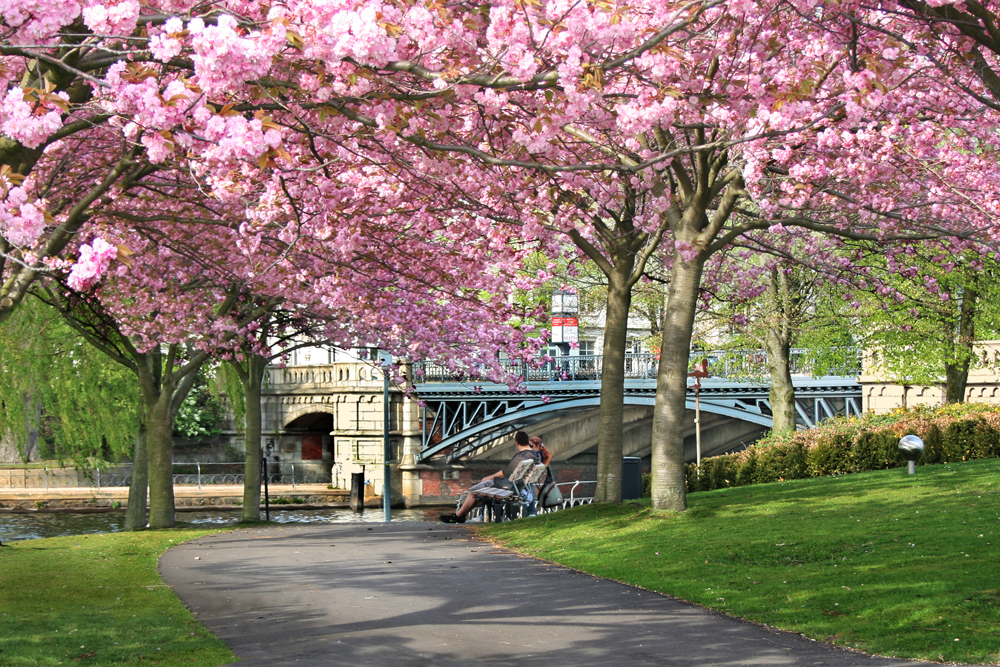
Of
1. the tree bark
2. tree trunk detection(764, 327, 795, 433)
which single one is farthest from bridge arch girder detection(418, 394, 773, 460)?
the tree bark

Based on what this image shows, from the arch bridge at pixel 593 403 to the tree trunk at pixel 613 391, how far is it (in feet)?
55.3

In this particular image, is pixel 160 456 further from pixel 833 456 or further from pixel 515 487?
pixel 833 456

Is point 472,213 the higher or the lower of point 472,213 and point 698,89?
the lower

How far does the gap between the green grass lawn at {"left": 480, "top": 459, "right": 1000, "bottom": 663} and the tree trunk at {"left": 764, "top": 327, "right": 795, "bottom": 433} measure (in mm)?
10224

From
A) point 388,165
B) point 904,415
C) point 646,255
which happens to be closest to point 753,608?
point 388,165

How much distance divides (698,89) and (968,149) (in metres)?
6.04

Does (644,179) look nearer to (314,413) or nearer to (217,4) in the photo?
(217,4)

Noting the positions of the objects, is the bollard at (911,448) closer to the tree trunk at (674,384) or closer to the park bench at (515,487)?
the tree trunk at (674,384)

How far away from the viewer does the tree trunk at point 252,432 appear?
951 inches

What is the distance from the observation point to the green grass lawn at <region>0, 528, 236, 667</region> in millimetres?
7719

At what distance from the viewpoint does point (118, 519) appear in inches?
1547

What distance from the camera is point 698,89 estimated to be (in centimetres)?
1077

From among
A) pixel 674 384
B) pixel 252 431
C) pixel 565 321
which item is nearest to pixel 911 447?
pixel 674 384

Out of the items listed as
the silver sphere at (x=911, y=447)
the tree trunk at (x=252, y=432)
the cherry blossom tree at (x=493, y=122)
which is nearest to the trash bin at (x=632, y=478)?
the cherry blossom tree at (x=493, y=122)
